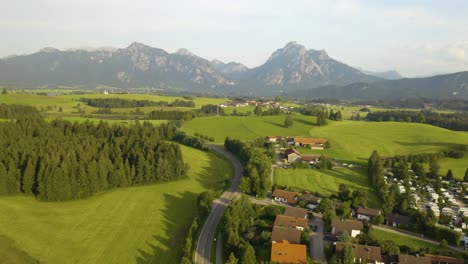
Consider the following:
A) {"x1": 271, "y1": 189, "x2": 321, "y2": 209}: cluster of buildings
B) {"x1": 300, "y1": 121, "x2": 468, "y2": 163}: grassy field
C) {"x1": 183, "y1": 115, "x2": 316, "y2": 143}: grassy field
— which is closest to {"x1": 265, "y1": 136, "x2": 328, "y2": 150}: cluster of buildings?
{"x1": 300, "y1": 121, "x2": 468, "y2": 163}: grassy field

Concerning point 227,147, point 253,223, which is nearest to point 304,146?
point 227,147

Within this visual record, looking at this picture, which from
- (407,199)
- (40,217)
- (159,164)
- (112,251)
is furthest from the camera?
(159,164)

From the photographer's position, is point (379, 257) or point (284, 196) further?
point (284, 196)

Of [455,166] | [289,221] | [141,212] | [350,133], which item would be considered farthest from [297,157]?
[141,212]

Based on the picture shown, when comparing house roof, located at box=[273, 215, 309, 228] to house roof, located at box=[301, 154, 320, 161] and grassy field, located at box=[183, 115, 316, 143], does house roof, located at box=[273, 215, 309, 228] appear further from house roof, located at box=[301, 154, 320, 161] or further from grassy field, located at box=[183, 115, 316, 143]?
grassy field, located at box=[183, 115, 316, 143]

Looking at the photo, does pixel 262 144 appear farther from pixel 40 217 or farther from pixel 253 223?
pixel 40 217

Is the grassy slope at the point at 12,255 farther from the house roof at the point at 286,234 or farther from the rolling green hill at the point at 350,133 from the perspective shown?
the rolling green hill at the point at 350,133

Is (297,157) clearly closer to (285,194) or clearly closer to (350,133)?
(285,194)
